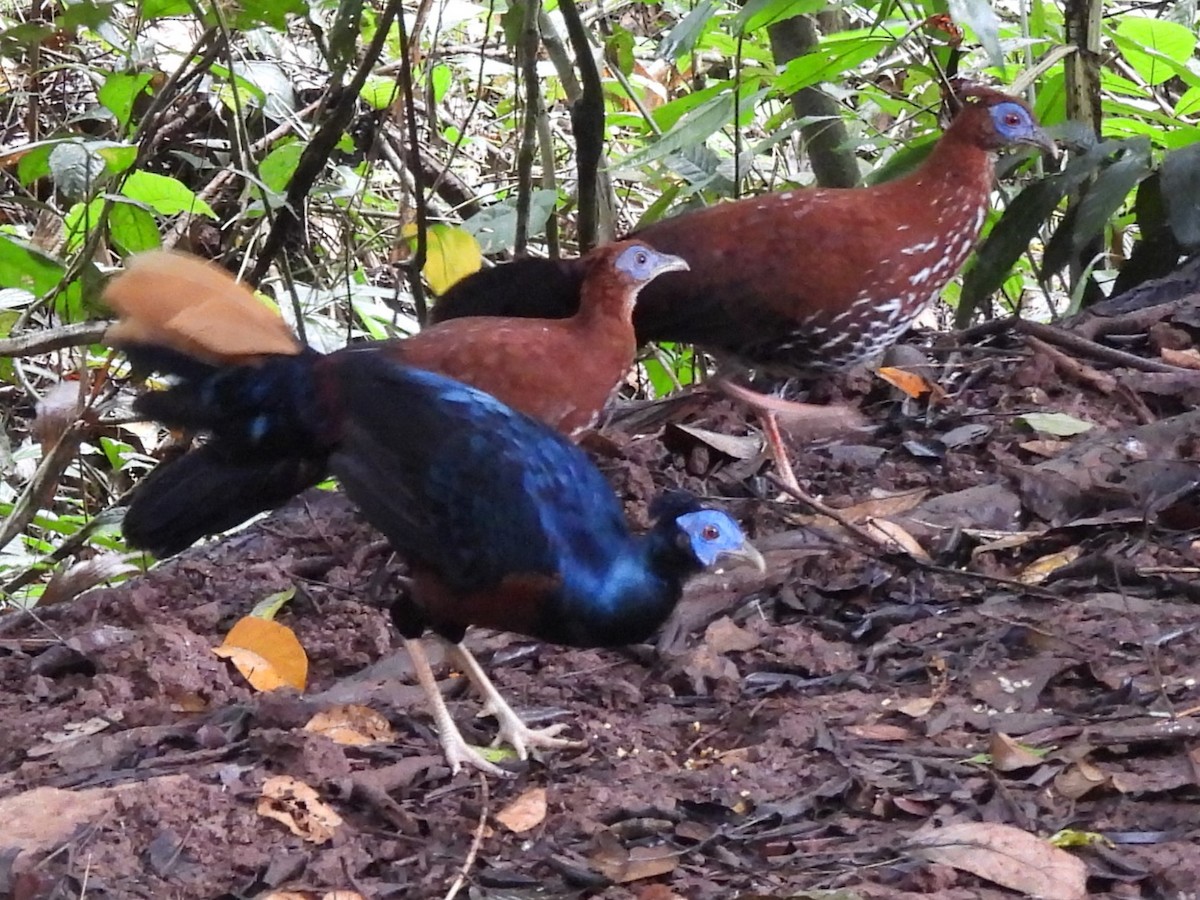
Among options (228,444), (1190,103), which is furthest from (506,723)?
(1190,103)

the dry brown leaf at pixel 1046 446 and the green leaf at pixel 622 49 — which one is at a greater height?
the green leaf at pixel 622 49

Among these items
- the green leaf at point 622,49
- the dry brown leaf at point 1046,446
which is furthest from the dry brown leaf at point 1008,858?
the green leaf at point 622,49

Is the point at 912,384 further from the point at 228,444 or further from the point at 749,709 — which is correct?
the point at 228,444

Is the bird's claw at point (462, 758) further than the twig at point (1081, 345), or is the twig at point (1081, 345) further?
the twig at point (1081, 345)

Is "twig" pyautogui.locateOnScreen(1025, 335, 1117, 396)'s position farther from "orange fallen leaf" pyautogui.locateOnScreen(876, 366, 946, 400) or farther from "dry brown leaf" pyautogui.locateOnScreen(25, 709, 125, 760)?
"dry brown leaf" pyautogui.locateOnScreen(25, 709, 125, 760)

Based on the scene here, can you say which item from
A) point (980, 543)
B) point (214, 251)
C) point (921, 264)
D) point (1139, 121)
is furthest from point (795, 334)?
point (214, 251)

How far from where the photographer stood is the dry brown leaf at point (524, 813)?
2311mm

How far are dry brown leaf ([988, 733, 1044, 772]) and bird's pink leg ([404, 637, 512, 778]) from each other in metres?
0.93

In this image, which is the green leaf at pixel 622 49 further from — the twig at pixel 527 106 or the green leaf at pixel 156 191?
the green leaf at pixel 156 191

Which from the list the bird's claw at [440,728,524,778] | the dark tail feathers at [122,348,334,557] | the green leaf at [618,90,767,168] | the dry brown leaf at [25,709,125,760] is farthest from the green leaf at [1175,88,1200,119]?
the dry brown leaf at [25,709,125,760]

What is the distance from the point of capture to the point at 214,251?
6.70 meters

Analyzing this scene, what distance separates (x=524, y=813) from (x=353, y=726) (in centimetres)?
53

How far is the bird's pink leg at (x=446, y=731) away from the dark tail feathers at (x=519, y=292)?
1.35 meters

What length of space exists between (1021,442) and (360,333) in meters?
3.15
